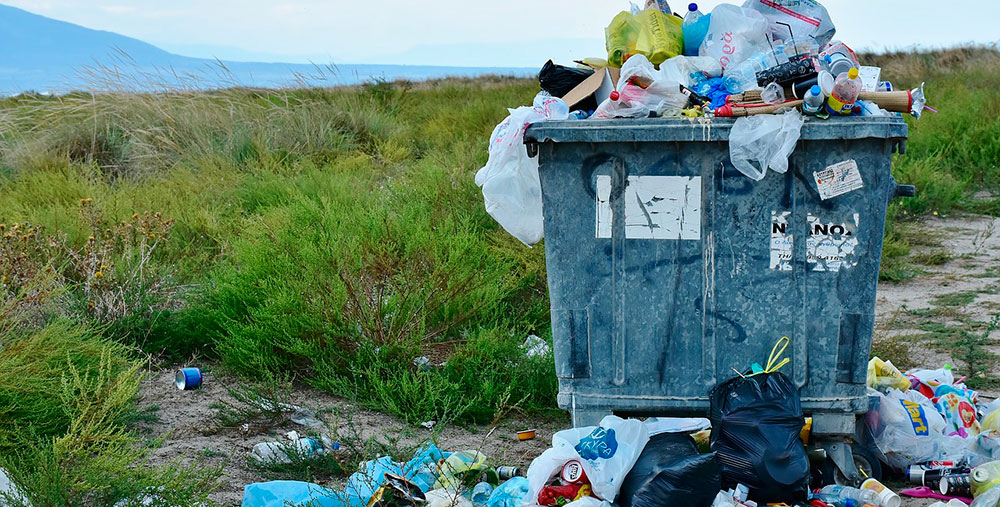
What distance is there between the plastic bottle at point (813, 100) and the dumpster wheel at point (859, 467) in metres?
1.13

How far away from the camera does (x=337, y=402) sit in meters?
3.91

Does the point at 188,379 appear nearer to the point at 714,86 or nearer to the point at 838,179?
the point at 714,86

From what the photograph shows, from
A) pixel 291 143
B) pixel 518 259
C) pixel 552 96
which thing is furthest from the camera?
pixel 291 143

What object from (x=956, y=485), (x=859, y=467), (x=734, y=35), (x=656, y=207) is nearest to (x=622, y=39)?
(x=734, y=35)

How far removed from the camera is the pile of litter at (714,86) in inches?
109

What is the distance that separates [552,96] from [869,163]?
1.09 meters

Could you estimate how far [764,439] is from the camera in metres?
2.74

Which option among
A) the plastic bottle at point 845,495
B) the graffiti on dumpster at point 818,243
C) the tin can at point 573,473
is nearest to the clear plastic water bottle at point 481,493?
the tin can at point 573,473

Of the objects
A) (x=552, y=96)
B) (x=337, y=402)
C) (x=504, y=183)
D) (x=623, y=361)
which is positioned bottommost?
(x=337, y=402)

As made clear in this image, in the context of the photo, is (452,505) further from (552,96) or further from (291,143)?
(291,143)

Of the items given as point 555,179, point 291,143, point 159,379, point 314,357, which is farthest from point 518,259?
point 291,143

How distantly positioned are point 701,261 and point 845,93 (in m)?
0.66

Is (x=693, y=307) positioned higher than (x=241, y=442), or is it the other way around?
(x=693, y=307)

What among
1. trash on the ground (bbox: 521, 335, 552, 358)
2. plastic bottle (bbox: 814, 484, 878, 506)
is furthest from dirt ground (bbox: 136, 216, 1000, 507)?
trash on the ground (bbox: 521, 335, 552, 358)
